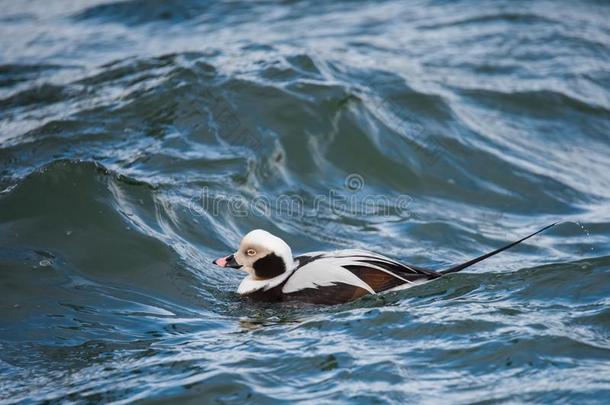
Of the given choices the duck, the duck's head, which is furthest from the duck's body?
the duck's head

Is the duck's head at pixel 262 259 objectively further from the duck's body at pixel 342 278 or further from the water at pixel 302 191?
the water at pixel 302 191

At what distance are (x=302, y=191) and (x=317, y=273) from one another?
9.70 feet

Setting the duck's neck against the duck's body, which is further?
the duck's neck

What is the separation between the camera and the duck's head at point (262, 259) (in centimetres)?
723

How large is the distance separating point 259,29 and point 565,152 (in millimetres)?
5722

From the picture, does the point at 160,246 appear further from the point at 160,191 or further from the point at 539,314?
the point at 539,314

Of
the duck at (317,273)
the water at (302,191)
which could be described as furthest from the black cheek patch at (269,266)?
the water at (302,191)

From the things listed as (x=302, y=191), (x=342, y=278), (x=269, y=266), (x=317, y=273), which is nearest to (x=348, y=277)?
(x=342, y=278)

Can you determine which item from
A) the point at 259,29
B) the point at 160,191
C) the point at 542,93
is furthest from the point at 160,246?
the point at 259,29

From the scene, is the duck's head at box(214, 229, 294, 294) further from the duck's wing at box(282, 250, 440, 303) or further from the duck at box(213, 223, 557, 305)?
the duck's wing at box(282, 250, 440, 303)

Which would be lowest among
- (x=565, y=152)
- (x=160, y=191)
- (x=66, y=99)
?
(x=565, y=152)

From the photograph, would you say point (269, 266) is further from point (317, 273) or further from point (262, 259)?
point (317, 273)

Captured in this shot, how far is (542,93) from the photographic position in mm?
12523

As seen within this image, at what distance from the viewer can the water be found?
5.91m
